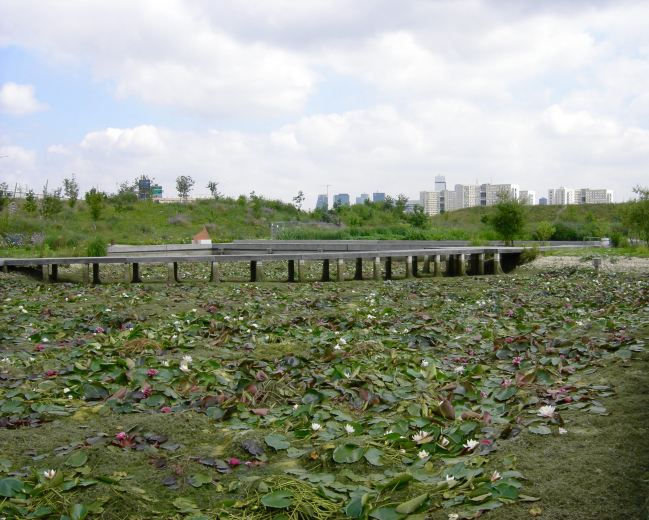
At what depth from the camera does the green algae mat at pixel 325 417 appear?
2.18 meters

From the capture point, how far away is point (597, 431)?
258cm

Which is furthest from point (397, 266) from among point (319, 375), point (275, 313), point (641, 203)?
point (319, 375)

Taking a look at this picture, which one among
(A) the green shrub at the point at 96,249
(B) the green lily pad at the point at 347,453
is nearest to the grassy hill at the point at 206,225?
(A) the green shrub at the point at 96,249

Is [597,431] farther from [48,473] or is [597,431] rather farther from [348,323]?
[348,323]

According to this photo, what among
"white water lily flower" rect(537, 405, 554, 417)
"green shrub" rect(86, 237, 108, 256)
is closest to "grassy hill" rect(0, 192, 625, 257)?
"green shrub" rect(86, 237, 108, 256)

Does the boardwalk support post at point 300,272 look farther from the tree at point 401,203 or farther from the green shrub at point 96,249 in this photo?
the tree at point 401,203

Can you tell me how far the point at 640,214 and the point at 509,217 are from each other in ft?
13.5

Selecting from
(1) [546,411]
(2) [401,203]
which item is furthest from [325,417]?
(2) [401,203]

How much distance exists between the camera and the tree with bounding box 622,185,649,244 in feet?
55.6

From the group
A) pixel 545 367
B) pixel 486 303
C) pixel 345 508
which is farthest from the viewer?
pixel 486 303

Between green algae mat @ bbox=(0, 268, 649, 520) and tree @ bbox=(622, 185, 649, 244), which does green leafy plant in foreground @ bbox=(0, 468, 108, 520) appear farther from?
tree @ bbox=(622, 185, 649, 244)

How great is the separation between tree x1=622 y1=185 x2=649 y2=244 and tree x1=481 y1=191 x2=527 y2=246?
341 cm

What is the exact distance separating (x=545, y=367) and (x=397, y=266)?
41.7ft

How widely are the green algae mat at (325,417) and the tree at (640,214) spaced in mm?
13031
